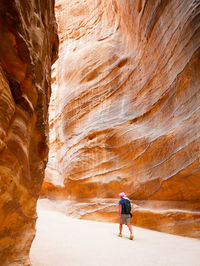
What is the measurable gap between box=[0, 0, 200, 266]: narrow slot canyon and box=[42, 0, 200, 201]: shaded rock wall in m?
0.04

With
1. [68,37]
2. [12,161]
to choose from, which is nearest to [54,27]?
[12,161]

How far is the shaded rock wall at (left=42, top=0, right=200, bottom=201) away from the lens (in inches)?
260

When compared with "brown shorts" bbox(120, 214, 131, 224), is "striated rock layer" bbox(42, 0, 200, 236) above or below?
above

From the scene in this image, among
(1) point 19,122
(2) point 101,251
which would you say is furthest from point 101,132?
(1) point 19,122

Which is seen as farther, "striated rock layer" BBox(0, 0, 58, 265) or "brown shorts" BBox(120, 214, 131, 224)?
"brown shorts" BBox(120, 214, 131, 224)

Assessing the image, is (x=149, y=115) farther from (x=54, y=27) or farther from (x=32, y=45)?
(x=32, y=45)

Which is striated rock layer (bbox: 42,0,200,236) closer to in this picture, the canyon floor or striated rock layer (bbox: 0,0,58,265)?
the canyon floor

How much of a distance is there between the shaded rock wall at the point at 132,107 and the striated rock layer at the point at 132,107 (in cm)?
3

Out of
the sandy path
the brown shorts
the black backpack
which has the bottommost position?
the sandy path

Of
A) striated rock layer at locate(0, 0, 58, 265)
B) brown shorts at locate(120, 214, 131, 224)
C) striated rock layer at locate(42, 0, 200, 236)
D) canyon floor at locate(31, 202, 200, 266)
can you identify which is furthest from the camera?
striated rock layer at locate(42, 0, 200, 236)

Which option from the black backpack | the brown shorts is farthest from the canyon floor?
the black backpack

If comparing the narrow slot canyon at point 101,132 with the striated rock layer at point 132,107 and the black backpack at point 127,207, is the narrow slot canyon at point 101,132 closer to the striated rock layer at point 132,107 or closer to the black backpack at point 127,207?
the striated rock layer at point 132,107

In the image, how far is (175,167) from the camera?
6.45 meters

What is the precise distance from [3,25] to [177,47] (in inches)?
263
